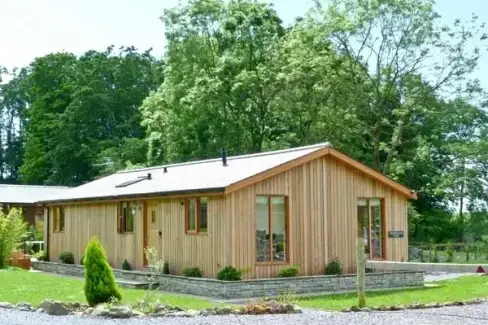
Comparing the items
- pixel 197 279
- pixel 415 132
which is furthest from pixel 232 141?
pixel 197 279

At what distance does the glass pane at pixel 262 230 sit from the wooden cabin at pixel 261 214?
0.03 metres

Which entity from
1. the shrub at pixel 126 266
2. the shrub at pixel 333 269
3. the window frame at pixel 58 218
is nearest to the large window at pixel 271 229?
the shrub at pixel 333 269

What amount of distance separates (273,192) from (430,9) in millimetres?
15344

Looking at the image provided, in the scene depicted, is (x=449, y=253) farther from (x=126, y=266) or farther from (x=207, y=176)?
(x=126, y=266)

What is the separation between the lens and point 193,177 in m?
20.4

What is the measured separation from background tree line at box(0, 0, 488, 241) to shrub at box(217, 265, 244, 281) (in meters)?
14.7

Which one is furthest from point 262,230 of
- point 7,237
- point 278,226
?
point 7,237

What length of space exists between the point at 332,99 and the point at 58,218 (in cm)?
1314

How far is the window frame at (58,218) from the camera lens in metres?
26.0

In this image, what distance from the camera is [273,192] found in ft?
60.4

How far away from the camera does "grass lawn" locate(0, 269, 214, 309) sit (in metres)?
14.9

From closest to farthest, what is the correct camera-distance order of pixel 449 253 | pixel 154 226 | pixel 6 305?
pixel 6 305
pixel 154 226
pixel 449 253

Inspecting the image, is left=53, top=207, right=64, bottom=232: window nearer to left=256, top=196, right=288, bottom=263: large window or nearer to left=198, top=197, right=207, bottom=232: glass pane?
left=198, top=197, right=207, bottom=232: glass pane

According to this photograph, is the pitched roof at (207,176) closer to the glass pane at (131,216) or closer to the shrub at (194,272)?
the glass pane at (131,216)
